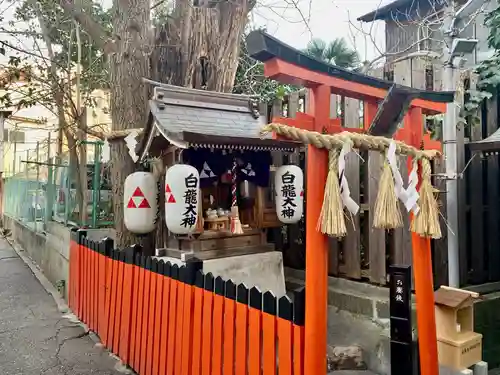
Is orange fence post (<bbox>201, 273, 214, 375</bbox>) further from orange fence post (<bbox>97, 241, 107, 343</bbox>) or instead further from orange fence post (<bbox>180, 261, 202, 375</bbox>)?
orange fence post (<bbox>97, 241, 107, 343</bbox>)

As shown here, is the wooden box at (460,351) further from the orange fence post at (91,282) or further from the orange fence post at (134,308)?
the orange fence post at (91,282)

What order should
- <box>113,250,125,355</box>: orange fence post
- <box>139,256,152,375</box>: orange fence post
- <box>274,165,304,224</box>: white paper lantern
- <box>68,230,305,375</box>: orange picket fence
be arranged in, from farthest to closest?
1. <box>274,165,304,224</box>: white paper lantern
2. <box>113,250,125,355</box>: orange fence post
3. <box>139,256,152,375</box>: orange fence post
4. <box>68,230,305,375</box>: orange picket fence

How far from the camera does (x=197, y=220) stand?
20.3 feet

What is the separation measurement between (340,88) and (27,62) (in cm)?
1207

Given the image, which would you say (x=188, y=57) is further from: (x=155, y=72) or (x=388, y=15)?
(x=388, y=15)

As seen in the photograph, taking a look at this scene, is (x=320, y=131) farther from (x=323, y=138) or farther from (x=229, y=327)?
(x=229, y=327)

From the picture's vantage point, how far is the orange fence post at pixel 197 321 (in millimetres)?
3836

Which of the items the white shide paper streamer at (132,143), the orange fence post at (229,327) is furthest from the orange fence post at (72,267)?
the orange fence post at (229,327)

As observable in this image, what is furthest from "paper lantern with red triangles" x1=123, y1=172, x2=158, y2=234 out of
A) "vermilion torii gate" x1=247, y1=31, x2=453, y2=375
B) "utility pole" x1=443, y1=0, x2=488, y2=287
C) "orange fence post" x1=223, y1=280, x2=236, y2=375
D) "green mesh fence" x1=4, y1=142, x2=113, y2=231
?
"utility pole" x1=443, y1=0, x2=488, y2=287

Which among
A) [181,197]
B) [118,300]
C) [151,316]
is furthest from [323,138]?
[118,300]

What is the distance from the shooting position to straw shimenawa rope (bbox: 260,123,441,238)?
105 inches

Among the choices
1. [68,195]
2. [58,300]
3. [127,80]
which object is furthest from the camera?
[68,195]

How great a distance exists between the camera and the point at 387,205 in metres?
2.93

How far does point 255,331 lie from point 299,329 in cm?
49
